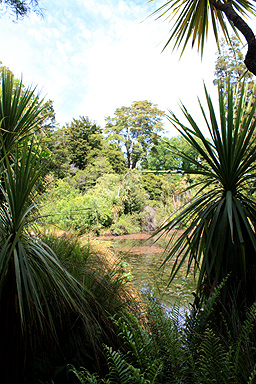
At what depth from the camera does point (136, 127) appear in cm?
2600

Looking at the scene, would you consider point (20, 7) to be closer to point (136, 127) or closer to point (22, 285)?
point (22, 285)

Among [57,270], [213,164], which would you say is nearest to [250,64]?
[213,164]

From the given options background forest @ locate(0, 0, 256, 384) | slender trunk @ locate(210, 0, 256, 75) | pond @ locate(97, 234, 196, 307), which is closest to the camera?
background forest @ locate(0, 0, 256, 384)

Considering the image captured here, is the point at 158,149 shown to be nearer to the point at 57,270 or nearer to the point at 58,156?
the point at 58,156

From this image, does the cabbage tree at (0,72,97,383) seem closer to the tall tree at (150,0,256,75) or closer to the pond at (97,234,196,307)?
the pond at (97,234,196,307)

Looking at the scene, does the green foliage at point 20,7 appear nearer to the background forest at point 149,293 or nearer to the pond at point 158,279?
the background forest at point 149,293

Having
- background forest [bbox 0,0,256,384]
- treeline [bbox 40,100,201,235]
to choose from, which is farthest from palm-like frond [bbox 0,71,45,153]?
treeline [bbox 40,100,201,235]

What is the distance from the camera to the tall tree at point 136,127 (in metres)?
26.2

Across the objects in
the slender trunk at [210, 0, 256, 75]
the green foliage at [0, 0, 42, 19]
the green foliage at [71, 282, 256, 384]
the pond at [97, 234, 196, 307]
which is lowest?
the pond at [97, 234, 196, 307]

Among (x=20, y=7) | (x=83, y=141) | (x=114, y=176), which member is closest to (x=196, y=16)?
(x=20, y=7)

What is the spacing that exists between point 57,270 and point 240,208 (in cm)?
118

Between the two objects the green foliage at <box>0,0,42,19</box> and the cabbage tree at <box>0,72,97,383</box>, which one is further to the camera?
the green foliage at <box>0,0,42,19</box>

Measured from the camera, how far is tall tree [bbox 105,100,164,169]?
26.2m

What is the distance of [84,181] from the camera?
18.5 meters
